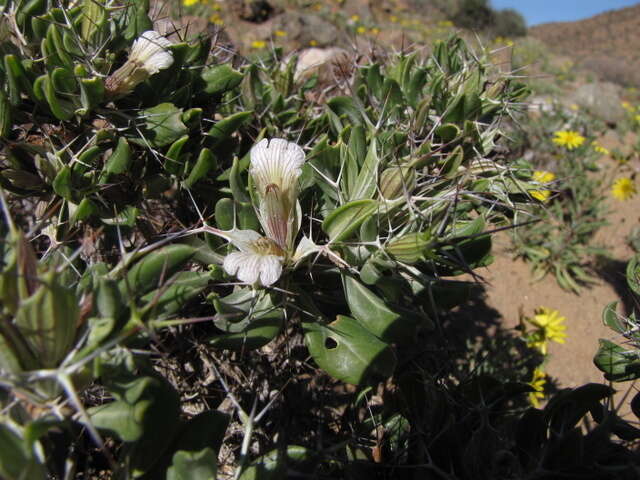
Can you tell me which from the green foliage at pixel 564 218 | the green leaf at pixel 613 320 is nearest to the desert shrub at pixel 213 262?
the green leaf at pixel 613 320

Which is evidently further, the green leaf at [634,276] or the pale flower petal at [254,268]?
the green leaf at [634,276]

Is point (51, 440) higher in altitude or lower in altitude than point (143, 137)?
lower

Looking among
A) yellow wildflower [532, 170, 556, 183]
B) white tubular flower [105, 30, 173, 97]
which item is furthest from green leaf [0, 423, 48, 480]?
yellow wildflower [532, 170, 556, 183]

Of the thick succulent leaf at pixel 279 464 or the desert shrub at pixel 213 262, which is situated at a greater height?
the desert shrub at pixel 213 262

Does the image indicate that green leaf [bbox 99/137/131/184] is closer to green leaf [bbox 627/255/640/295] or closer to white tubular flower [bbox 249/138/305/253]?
white tubular flower [bbox 249/138/305/253]

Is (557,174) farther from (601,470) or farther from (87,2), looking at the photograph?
(87,2)

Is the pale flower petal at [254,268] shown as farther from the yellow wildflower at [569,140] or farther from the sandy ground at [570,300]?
the yellow wildflower at [569,140]

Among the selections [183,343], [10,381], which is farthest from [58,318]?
[183,343]
